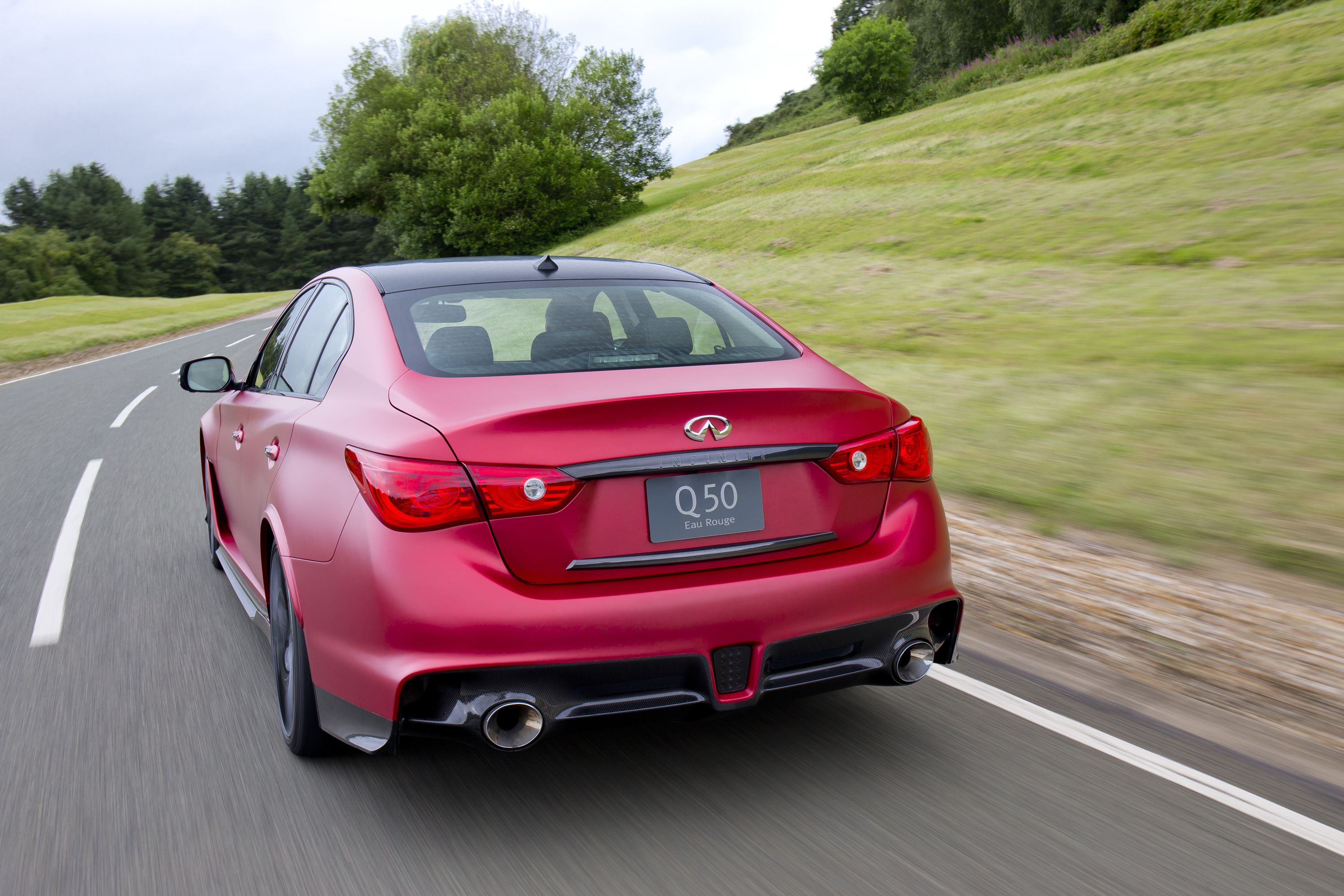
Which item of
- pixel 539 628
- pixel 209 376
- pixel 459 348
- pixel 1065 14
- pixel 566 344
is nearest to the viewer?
pixel 539 628

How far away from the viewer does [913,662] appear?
3.20 metres

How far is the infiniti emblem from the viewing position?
2.80m

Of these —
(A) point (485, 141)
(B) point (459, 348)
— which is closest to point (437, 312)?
(B) point (459, 348)

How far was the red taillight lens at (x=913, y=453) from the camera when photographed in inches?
125

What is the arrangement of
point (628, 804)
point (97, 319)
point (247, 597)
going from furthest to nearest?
point (97, 319) < point (247, 597) < point (628, 804)

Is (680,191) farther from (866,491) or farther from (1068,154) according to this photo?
(866,491)

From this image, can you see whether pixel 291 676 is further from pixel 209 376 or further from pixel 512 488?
pixel 209 376

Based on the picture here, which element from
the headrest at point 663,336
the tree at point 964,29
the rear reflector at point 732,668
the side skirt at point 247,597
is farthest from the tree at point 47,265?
the rear reflector at point 732,668

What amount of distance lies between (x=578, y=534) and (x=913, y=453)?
1.11 metres

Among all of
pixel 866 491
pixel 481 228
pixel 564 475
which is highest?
pixel 564 475

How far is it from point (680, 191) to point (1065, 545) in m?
49.7

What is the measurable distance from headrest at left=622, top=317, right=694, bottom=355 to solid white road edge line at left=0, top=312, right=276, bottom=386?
18.1m

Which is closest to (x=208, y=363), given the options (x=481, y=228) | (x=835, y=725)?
(x=835, y=725)

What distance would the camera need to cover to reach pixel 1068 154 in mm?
22734
